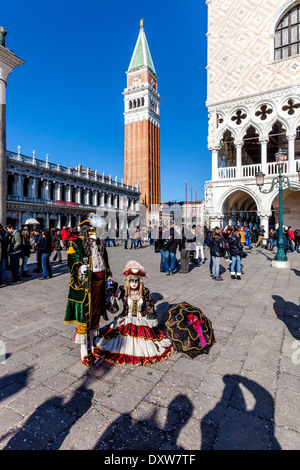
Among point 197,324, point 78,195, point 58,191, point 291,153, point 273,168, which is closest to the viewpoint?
point 197,324

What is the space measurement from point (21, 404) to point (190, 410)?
145 cm

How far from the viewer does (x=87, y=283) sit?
8.79ft

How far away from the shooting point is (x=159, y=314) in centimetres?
427

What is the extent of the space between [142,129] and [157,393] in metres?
59.1

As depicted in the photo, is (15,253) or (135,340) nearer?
(135,340)

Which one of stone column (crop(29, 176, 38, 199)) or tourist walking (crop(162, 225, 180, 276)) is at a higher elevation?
stone column (crop(29, 176, 38, 199))

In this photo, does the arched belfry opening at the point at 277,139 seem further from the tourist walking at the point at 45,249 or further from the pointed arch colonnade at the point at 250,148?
the tourist walking at the point at 45,249

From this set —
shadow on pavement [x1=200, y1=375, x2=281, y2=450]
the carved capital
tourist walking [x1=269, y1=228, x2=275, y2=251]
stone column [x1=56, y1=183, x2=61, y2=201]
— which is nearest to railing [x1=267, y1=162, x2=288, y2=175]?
tourist walking [x1=269, y1=228, x2=275, y2=251]

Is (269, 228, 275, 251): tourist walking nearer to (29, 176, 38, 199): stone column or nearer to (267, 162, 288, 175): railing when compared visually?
(267, 162, 288, 175): railing

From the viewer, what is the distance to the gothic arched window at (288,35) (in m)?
15.6

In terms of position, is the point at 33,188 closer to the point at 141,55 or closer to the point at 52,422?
the point at 52,422

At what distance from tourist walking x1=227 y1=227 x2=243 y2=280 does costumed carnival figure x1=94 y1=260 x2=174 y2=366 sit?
14.5ft

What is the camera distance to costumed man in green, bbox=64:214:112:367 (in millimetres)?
2680

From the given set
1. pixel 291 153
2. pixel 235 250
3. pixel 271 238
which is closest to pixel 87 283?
pixel 235 250
